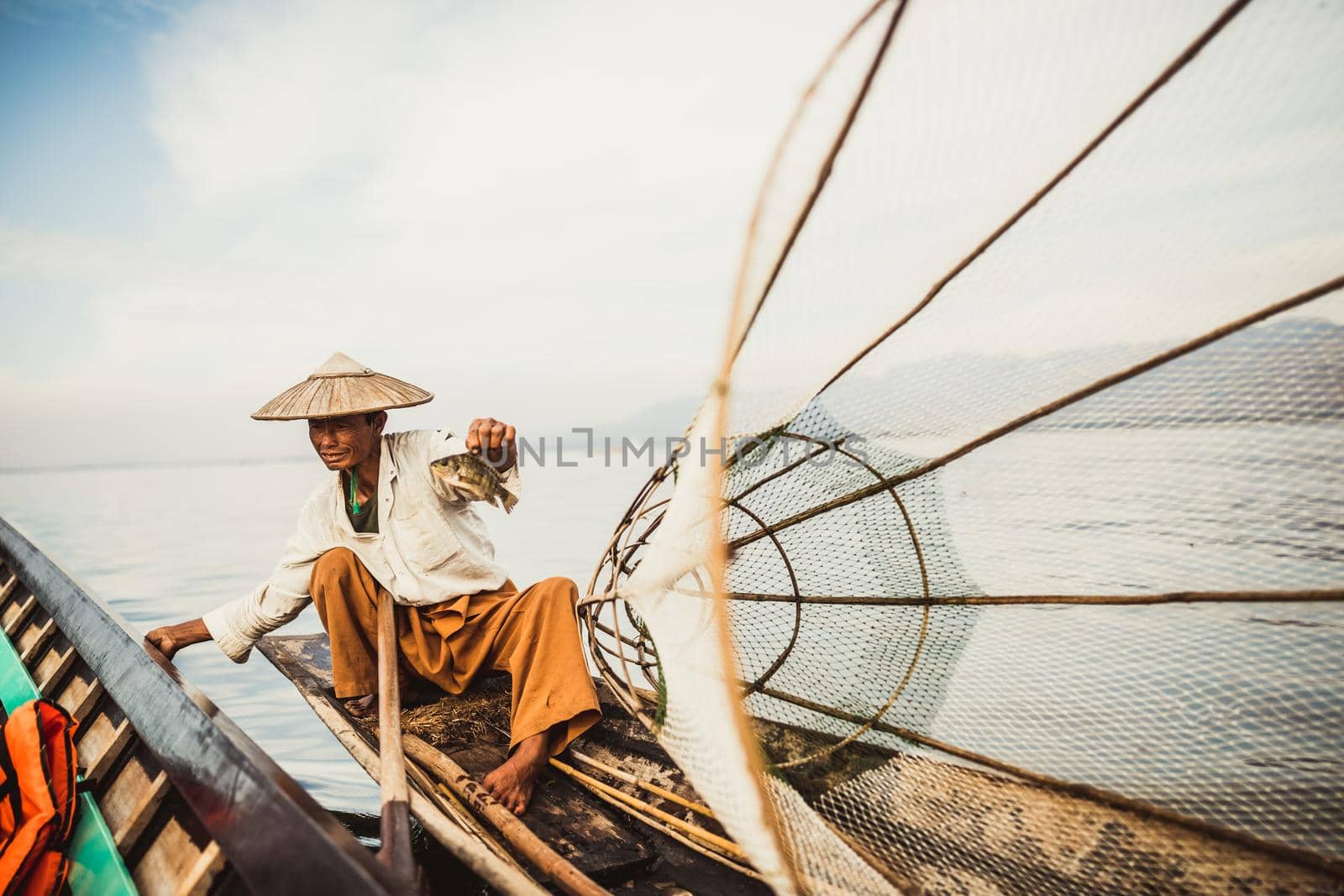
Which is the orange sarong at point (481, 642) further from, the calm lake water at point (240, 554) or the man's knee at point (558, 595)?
the calm lake water at point (240, 554)

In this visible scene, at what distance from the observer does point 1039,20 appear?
1.42 meters

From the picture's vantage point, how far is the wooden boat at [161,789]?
4.18ft

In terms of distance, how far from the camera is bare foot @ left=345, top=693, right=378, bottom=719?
2.73 meters

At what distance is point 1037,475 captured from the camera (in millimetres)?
2150

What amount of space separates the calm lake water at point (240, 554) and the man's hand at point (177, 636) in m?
1.20

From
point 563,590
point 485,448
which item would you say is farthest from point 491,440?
point 563,590

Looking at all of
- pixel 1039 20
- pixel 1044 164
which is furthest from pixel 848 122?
pixel 1044 164

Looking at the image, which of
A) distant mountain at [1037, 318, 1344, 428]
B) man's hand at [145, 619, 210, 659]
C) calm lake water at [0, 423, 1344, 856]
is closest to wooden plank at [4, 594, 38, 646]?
man's hand at [145, 619, 210, 659]

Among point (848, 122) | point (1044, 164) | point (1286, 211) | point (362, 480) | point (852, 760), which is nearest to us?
point (848, 122)

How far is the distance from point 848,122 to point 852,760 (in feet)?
5.82

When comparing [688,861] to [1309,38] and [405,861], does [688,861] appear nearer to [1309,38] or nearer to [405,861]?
[405,861]

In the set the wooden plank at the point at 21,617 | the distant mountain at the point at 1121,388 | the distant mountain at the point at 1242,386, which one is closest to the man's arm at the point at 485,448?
the distant mountain at the point at 1121,388

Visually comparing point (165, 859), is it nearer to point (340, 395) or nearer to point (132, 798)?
point (132, 798)

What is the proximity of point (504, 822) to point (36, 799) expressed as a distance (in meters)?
1.25
